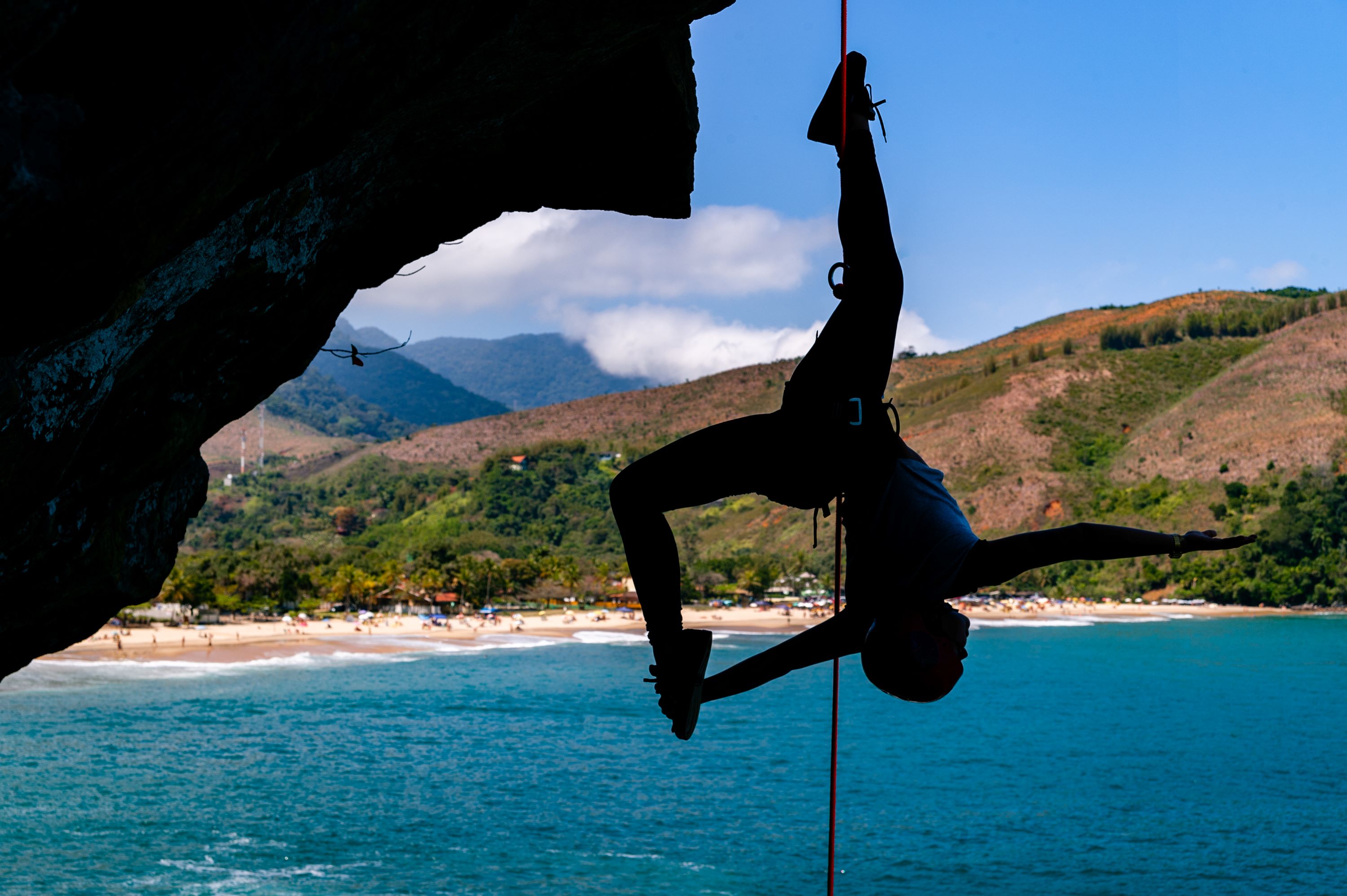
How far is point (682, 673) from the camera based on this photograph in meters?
3.18

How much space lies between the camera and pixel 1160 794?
140 ft

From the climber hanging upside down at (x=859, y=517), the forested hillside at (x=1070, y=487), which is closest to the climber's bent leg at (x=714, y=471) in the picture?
the climber hanging upside down at (x=859, y=517)

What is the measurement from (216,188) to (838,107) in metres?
1.91

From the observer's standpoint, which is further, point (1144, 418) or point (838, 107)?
point (1144, 418)

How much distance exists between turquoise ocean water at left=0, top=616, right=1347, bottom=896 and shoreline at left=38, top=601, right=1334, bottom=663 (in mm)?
5539

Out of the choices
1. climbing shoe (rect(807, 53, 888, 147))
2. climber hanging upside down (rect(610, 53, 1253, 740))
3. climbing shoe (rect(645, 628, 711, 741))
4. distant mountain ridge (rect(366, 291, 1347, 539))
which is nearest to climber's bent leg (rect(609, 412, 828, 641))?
climber hanging upside down (rect(610, 53, 1253, 740))

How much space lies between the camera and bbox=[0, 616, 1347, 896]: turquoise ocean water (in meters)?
29.6

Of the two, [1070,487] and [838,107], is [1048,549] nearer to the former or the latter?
[838,107]

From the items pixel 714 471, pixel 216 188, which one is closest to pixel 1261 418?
pixel 714 471

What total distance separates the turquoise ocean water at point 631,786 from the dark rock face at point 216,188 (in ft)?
82.4

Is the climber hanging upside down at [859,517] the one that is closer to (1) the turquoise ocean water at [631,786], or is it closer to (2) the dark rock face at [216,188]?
(2) the dark rock face at [216,188]

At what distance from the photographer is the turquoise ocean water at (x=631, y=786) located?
29641mm

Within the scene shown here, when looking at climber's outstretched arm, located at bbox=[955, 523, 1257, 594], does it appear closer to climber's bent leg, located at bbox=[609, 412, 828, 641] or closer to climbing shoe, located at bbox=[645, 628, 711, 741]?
climber's bent leg, located at bbox=[609, 412, 828, 641]

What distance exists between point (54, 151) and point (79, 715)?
2349 inches
